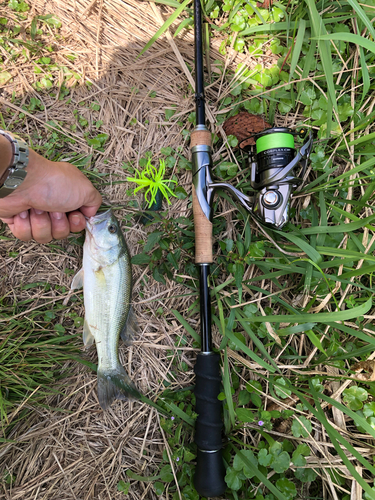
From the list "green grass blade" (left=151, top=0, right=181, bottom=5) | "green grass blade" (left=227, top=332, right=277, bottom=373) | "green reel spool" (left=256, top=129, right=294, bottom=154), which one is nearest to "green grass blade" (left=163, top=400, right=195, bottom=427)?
"green grass blade" (left=227, top=332, right=277, bottom=373)

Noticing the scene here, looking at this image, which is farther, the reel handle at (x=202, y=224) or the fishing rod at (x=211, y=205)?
the reel handle at (x=202, y=224)

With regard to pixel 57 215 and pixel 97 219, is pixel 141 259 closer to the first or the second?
pixel 97 219

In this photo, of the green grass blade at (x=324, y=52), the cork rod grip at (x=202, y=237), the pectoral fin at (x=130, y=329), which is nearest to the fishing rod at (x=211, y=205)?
the cork rod grip at (x=202, y=237)

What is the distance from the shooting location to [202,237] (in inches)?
84.4

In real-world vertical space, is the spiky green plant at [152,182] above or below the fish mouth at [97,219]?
above

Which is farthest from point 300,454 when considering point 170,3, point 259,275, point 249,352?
point 170,3

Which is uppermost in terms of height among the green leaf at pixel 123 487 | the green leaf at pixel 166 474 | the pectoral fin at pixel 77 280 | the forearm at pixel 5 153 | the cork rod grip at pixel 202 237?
the forearm at pixel 5 153

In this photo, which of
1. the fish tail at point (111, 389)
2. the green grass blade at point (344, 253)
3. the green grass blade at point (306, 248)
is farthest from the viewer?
the fish tail at point (111, 389)

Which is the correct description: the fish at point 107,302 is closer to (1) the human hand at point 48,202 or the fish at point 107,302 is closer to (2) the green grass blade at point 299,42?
(1) the human hand at point 48,202

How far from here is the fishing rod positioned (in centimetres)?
196

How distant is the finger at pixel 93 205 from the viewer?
7.19 feet

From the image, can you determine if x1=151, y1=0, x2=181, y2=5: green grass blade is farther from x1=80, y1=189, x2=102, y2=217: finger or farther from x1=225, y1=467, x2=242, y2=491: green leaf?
x1=225, y1=467, x2=242, y2=491: green leaf

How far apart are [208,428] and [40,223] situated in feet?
6.13

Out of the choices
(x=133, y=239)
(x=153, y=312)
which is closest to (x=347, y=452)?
(x=153, y=312)
